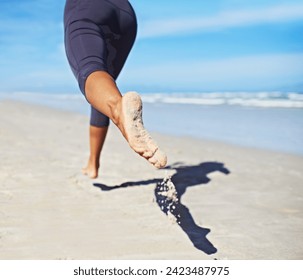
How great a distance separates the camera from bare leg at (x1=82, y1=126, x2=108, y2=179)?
267 cm

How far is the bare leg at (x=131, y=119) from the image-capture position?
57.9 inches

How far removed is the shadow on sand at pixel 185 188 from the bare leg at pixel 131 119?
0.53m

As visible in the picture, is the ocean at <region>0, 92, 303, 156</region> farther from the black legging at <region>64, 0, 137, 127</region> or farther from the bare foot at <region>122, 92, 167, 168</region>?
the bare foot at <region>122, 92, 167, 168</region>

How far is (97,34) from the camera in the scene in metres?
1.90

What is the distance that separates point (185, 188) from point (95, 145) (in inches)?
20.5

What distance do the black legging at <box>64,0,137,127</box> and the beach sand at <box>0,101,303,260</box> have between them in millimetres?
578

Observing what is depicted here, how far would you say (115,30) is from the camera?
7.13 ft

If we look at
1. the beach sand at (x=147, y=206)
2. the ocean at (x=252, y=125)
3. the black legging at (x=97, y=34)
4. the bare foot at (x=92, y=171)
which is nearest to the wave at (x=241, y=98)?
the ocean at (x=252, y=125)

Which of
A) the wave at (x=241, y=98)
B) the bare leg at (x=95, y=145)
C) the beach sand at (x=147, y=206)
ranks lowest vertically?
the beach sand at (x=147, y=206)

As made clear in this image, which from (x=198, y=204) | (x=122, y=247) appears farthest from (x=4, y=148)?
(x=122, y=247)

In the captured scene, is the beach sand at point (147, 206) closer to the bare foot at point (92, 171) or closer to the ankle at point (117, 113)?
the bare foot at point (92, 171)

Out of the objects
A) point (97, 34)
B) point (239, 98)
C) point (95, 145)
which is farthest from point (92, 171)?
point (239, 98)
